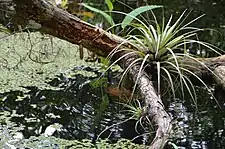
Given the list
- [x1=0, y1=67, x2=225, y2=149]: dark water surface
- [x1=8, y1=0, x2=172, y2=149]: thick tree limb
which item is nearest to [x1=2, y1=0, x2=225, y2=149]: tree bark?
[x1=8, y1=0, x2=172, y2=149]: thick tree limb

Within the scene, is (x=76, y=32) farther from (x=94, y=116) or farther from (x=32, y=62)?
(x=32, y=62)

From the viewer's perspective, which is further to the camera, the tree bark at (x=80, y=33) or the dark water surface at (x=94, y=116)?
the dark water surface at (x=94, y=116)

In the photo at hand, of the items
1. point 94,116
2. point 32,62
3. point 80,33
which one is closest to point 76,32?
point 80,33

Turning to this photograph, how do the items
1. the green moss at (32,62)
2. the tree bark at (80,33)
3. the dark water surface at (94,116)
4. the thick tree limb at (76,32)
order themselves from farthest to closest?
1. the green moss at (32,62)
2. the dark water surface at (94,116)
3. the tree bark at (80,33)
4. the thick tree limb at (76,32)

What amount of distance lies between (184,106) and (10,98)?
753 millimetres

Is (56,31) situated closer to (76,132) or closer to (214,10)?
(76,132)

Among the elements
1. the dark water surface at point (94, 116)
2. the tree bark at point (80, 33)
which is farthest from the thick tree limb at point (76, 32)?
the dark water surface at point (94, 116)

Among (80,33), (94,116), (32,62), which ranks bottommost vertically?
(94,116)

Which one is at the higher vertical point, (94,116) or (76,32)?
(76,32)

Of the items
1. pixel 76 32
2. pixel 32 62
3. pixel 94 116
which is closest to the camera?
pixel 76 32

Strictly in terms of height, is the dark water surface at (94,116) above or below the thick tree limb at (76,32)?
below

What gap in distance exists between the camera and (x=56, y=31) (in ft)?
5.53

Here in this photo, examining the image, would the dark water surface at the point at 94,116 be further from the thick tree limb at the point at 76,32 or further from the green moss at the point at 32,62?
the thick tree limb at the point at 76,32

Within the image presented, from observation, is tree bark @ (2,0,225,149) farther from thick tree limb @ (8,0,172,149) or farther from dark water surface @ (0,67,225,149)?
dark water surface @ (0,67,225,149)
